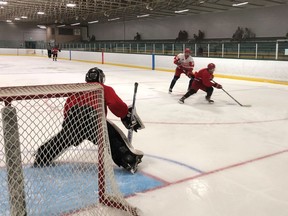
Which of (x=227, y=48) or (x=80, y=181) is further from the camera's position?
(x=227, y=48)

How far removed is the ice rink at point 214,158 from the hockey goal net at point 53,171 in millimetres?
290

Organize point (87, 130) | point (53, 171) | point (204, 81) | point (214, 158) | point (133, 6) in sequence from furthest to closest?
point (133, 6) < point (204, 81) < point (214, 158) < point (53, 171) < point (87, 130)

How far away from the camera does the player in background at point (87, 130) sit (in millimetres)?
2388

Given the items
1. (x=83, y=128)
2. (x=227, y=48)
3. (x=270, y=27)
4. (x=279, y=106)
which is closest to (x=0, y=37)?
(x=270, y=27)

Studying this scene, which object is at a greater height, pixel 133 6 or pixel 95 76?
pixel 133 6

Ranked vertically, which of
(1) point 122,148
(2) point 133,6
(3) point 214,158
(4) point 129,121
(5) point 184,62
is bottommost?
(3) point 214,158

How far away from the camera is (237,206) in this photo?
238cm

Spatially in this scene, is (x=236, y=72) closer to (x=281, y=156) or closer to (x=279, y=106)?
(x=279, y=106)

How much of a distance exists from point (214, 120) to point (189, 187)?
8.31ft

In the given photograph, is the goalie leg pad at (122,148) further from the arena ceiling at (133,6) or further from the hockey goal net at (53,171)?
the arena ceiling at (133,6)

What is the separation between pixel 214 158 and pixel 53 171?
1.54 m

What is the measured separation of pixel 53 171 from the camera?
2773 millimetres

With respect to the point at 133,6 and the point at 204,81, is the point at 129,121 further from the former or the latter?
the point at 133,6

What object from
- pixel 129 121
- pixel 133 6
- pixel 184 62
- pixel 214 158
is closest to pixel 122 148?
pixel 129 121
